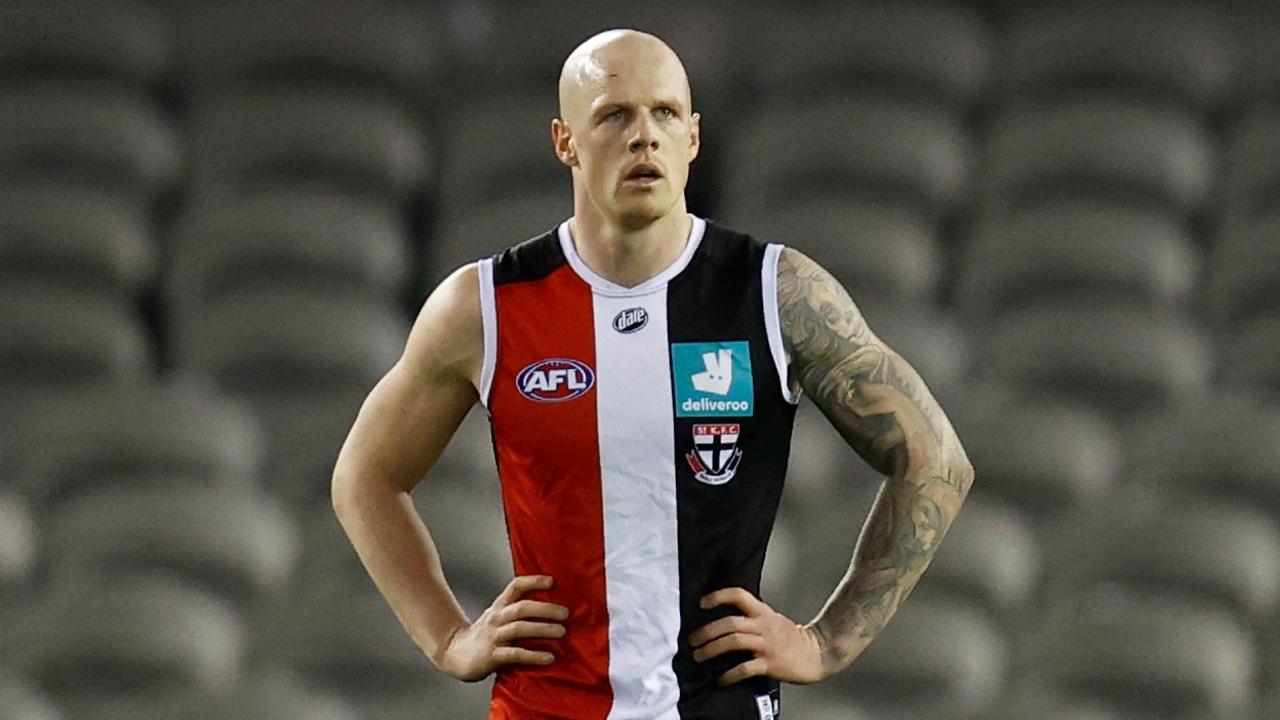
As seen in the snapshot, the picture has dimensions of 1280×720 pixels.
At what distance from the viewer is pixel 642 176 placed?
2.14 metres

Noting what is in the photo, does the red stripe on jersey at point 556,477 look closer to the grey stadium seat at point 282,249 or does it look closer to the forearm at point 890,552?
the forearm at point 890,552

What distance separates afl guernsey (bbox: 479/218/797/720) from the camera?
2168 millimetres

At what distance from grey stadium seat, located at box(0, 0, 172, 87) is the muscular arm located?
2.54 metres

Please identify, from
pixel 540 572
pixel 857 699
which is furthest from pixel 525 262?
pixel 857 699

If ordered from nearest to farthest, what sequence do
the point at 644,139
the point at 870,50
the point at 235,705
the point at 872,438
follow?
the point at 644,139 < the point at 872,438 < the point at 235,705 < the point at 870,50

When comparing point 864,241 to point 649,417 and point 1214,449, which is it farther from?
point 649,417

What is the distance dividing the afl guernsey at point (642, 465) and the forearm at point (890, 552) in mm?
118

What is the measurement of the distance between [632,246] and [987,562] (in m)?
1.91

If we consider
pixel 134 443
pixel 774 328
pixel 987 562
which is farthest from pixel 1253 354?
pixel 774 328

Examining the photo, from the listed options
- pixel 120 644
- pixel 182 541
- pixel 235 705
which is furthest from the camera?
pixel 182 541

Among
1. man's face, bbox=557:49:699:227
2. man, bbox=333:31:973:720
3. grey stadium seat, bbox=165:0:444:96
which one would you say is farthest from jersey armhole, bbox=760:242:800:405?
grey stadium seat, bbox=165:0:444:96

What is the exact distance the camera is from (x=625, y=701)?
85.6 inches

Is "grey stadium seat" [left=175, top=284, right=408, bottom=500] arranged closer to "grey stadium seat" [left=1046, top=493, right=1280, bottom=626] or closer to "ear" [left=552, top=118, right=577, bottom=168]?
"grey stadium seat" [left=1046, top=493, right=1280, bottom=626]

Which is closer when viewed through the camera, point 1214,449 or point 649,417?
point 649,417
